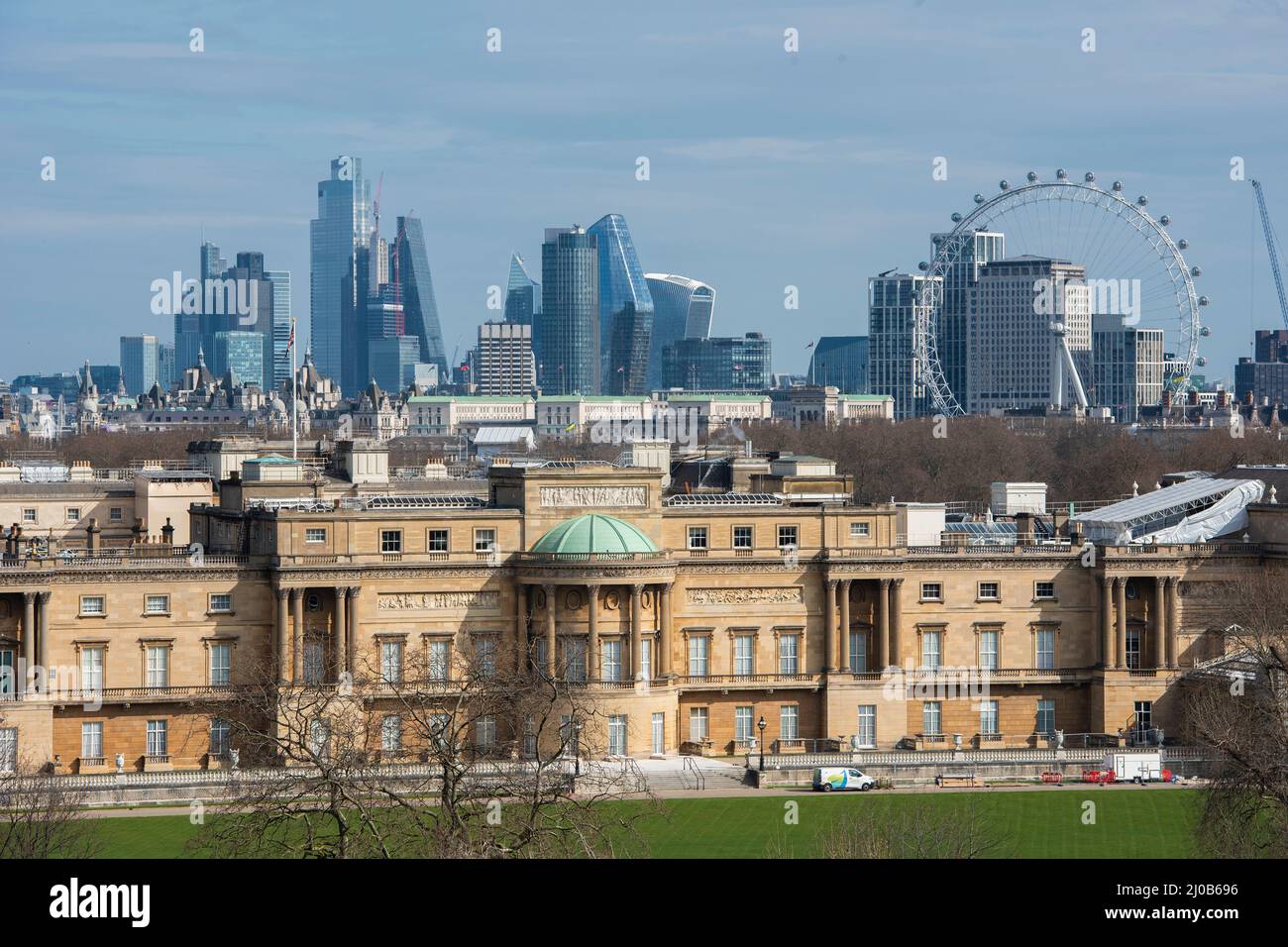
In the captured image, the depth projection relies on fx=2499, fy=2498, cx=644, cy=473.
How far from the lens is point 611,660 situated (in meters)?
94.6

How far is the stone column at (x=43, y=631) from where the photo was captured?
90.8 m

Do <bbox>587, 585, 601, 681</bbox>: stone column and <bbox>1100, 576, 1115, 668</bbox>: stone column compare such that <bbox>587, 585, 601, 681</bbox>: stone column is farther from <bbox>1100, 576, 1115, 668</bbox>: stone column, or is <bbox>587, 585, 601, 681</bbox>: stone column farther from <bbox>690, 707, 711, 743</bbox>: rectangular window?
<bbox>1100, 576, 1115, 668</bbox>: stone column

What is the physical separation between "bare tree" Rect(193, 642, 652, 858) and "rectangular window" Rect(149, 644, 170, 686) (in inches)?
160

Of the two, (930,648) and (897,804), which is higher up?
(930,648)

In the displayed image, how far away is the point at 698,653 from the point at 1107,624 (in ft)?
54.4

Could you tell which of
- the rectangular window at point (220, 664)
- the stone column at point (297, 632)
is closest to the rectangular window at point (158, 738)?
the rectangular window at point (220, 664)

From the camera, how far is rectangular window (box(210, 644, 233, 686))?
9319 cm

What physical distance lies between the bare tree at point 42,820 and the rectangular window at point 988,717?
121ft

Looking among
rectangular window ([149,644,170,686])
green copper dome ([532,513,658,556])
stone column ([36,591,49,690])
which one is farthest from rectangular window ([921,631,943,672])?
stone column ([36,591,49,690])

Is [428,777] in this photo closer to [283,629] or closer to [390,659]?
[283,629]

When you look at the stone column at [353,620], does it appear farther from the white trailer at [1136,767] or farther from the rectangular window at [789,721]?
the white trailer at [1136,767]

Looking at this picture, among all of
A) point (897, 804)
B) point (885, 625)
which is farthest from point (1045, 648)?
point (897, 804)
